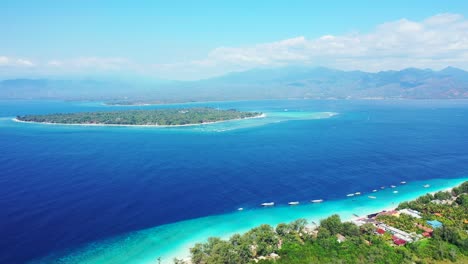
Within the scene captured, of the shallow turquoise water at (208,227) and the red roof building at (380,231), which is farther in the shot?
the red roof building at (380,231)

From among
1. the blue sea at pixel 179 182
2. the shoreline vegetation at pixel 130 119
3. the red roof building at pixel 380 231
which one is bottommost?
the red roof building at pixel 380 231

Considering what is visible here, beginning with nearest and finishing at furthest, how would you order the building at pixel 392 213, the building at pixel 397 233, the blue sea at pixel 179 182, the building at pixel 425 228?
the building at pixel 397 233, the building at pixel 425 228, the blue sea at pixel 179 182, the building at pixel 392 213

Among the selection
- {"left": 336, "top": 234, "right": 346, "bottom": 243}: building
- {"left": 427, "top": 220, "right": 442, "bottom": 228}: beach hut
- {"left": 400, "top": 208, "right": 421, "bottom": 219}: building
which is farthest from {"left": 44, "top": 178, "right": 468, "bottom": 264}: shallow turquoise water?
{"left": 427, "top": 220, "right": 442, "bottom": 228}: beach hut

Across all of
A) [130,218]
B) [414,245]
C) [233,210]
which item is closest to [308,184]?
[233,210]

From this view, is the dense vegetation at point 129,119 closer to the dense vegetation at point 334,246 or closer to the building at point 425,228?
the dense vegetation at point 334,246

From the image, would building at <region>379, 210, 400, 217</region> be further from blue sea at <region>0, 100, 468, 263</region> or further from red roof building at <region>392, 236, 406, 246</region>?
red roof building at <region>392, 236, 406, 246</region>

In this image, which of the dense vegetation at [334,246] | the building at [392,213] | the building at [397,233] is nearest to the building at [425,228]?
the dense vegetation at [334,246]
